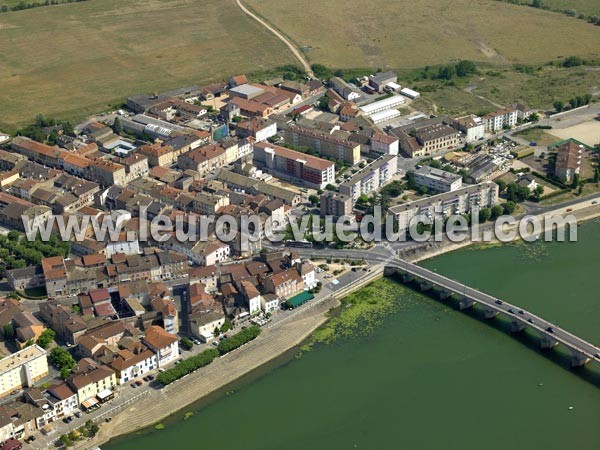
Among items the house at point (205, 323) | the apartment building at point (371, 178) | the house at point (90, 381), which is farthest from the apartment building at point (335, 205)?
the house at point (90, 381)

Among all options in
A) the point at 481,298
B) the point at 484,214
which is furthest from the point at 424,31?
the point at 481,298

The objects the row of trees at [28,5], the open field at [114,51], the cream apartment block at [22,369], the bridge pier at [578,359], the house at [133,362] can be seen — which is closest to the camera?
the cream apartment block at [22,369]

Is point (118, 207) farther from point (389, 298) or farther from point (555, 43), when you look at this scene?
point (555, 43)

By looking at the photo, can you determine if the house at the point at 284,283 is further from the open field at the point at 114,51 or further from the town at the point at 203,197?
the open field at the point at 114,51

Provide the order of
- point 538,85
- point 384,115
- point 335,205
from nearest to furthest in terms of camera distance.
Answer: point 335,205 < point 384,115 < point 538,85

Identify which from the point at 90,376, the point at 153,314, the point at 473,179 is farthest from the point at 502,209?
the point at 90,376

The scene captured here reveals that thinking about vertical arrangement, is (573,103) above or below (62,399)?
Answer: above

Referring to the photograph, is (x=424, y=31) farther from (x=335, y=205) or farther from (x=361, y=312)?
(x=361, y=312)
